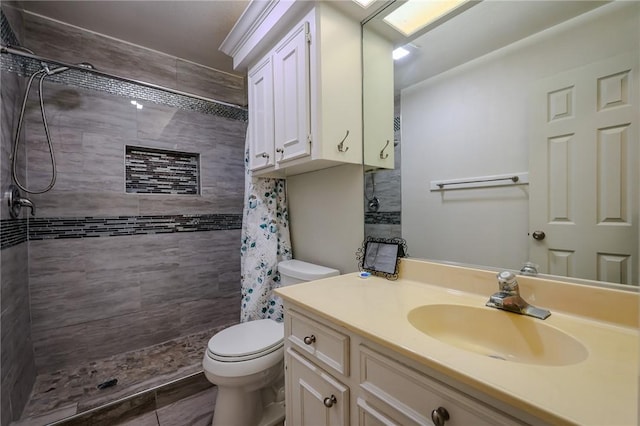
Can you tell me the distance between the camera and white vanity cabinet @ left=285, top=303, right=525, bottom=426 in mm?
571

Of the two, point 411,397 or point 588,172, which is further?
point 588,172

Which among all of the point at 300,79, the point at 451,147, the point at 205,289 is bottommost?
the point at 205,289

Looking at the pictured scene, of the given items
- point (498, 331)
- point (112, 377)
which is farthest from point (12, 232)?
point (498, 331)

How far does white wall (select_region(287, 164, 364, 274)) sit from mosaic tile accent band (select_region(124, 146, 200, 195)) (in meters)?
0.96

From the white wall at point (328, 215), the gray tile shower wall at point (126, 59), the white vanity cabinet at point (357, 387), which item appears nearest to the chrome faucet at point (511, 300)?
the white vanity cabinet at point (357, 387)

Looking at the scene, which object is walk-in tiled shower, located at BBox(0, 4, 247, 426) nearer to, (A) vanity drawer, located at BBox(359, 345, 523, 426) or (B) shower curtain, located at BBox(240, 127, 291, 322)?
(B) shower curtain, located at BBox(240, 127, 291, 322)

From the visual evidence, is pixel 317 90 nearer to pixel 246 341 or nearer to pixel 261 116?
pixel 261 116

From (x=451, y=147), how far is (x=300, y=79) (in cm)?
→ 81

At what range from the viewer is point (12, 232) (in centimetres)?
146

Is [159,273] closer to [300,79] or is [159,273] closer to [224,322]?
[224,322]

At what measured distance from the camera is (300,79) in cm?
135

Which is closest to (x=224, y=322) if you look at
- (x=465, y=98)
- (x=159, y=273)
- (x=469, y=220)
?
(x=159, y=273)

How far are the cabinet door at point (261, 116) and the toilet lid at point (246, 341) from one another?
1.00 metres

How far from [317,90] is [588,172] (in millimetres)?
1073
